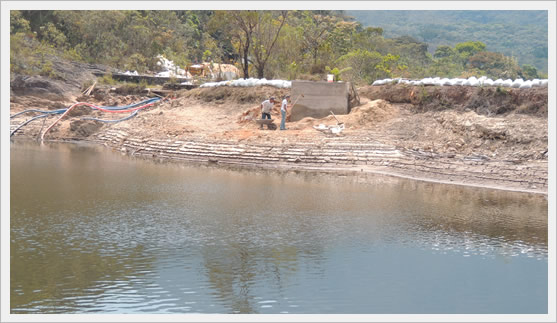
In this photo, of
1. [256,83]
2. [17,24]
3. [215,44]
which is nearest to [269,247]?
[256,83]

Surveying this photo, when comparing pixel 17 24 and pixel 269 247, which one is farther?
pixel 17 24

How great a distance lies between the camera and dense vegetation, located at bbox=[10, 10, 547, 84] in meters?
29.8

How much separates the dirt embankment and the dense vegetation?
3659 mm

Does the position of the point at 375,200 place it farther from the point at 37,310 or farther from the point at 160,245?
the point at 37,310

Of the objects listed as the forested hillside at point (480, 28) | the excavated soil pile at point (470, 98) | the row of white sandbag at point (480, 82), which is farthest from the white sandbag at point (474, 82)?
the forested hillside at point (480, 28)

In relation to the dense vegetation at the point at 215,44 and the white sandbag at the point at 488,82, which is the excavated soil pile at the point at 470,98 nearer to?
the white sandbag at the point at 488,82

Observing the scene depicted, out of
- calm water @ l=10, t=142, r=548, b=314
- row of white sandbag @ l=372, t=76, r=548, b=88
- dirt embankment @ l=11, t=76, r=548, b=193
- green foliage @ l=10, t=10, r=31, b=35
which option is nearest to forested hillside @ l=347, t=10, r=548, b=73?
green foliage @ l=10, t=10, r=31, b=35

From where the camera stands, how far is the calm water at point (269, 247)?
28.5 feet

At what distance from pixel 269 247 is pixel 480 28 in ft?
396

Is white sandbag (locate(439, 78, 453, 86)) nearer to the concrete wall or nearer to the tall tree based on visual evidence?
the concrete wall

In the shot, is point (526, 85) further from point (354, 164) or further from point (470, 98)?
point (354, 164)

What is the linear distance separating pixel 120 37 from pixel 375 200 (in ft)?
99.4

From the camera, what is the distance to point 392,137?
2116 centimetres

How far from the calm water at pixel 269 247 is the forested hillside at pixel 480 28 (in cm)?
7722
